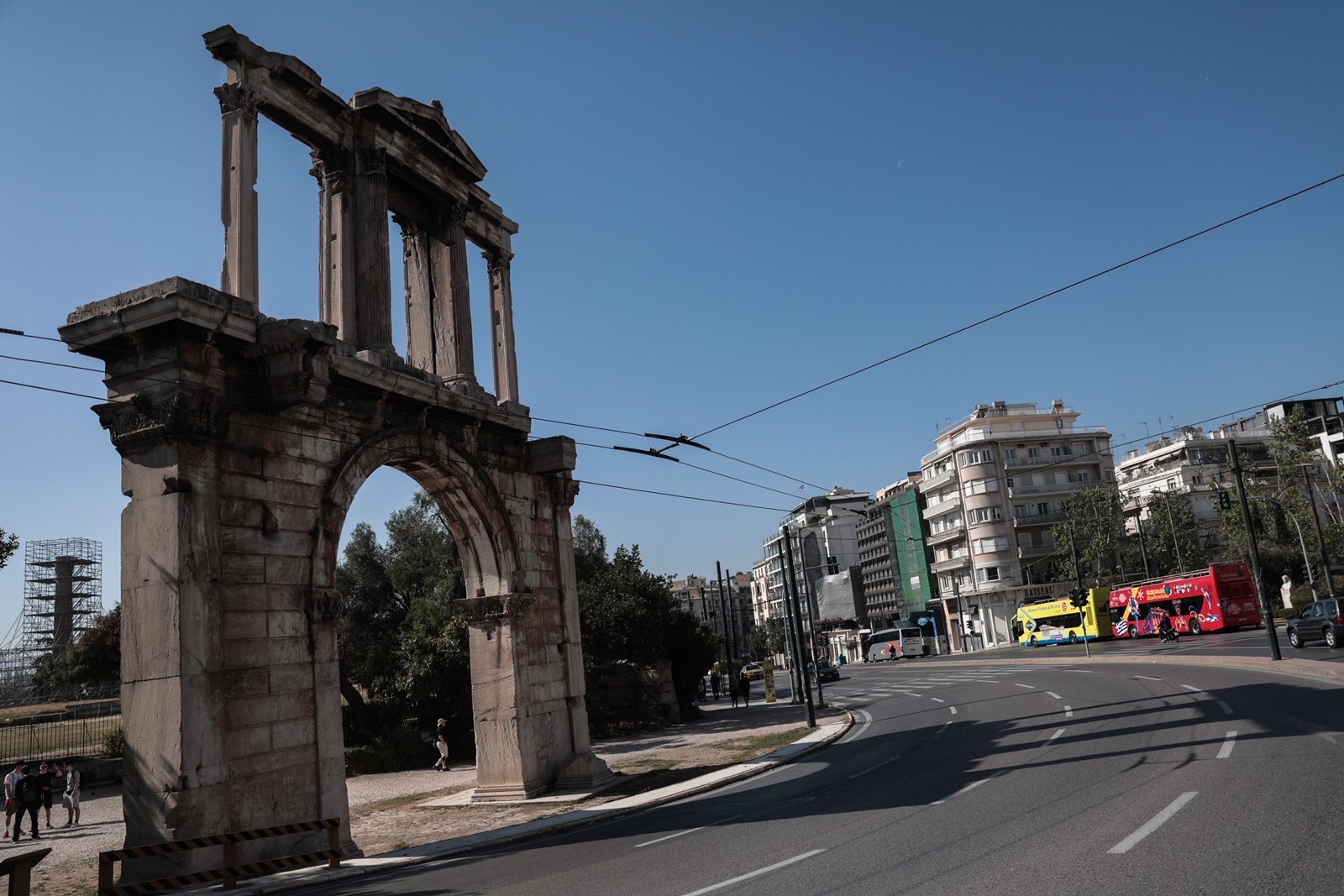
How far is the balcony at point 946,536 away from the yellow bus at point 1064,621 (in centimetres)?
1454

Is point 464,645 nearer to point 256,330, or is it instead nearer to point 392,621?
A: point 392,621

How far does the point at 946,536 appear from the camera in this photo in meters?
78.2

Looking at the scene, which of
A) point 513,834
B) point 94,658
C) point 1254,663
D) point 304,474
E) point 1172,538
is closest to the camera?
point 513,834

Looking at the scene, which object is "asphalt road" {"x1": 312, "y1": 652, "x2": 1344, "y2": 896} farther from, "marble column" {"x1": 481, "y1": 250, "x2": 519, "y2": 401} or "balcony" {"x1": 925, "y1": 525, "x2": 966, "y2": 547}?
"balcony" {"x1": 925, "y1": 525, "x2": 966, "y2": 547}

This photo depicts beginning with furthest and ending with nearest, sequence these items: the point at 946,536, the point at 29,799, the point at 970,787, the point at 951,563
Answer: the point at 946,536
the point at 951,563
the point at 29,799
the point at 970,787

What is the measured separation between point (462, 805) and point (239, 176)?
11651 mm

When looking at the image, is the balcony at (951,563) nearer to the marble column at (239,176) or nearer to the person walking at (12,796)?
the person walking at (12,796)

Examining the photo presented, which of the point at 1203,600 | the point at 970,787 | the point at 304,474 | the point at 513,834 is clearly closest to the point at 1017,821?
the point at 970,787

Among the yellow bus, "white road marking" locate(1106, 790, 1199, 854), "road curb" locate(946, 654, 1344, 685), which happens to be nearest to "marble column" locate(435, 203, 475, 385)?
"white road marking" locate(1106, 790, 1199, 854)

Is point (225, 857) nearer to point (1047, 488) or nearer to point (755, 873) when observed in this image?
point (755, 873)

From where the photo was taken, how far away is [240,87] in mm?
13586

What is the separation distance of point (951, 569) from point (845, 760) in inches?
2518

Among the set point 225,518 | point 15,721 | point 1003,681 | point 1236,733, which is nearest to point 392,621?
point 15,721

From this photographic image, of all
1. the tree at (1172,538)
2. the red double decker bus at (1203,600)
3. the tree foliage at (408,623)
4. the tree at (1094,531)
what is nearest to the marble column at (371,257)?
the tree foliage at (408,623)
